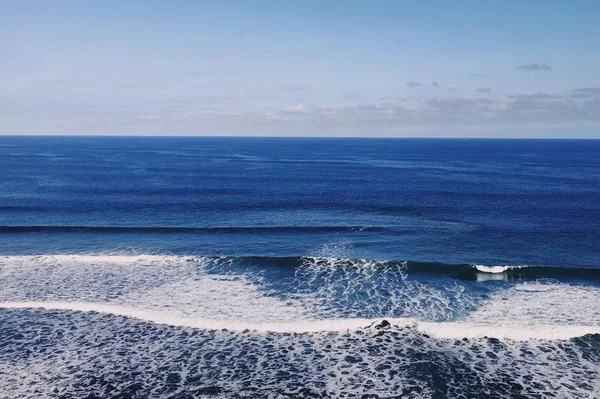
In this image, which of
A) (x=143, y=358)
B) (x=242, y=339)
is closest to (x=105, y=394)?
(x=143, y=358)

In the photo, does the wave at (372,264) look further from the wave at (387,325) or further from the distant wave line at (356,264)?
the wave at (387,325)

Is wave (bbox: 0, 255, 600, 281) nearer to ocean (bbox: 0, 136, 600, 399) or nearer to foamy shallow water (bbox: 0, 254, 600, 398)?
ocean (bbox: 0, 136, 600, 399)

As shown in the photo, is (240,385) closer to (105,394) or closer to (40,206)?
(105,394)

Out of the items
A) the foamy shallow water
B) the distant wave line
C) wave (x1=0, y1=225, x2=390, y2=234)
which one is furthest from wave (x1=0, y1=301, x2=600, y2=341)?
wave (x1=0, y1=225, x2=390, y2=234)

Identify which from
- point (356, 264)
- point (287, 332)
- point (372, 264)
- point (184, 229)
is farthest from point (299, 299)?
point (184, 229)

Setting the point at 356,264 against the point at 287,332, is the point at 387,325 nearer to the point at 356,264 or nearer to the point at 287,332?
the point at 287,332
